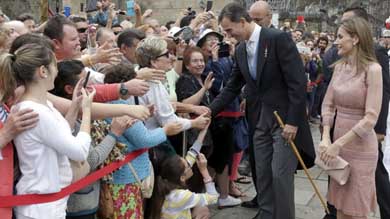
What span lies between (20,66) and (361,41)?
2694 mm

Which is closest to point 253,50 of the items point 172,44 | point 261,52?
point 261,52

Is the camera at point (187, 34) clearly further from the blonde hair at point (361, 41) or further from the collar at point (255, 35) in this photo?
the blonde hair at point (361, 41)

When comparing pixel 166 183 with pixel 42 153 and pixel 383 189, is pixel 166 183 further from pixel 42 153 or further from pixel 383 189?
pixel 383 189

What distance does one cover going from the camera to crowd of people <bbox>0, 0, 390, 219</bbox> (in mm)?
2359

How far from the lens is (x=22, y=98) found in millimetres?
2361

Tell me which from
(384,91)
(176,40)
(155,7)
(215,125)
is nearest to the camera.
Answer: (384,91)

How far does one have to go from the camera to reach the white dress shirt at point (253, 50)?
4.07 m

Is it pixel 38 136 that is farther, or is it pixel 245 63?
pixel 245 63

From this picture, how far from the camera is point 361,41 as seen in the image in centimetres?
368

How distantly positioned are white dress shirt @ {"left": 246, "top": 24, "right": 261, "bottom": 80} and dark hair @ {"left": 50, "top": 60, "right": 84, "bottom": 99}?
5.67 feet

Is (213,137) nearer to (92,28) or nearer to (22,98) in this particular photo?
(92,28)

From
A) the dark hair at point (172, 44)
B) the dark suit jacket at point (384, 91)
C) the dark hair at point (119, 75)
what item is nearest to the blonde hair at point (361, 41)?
the dark suit jacket at point (384, 91)

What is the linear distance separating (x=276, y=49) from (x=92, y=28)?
329cm

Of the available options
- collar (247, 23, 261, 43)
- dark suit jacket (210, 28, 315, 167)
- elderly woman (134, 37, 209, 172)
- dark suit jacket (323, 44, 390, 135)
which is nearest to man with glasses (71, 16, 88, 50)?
elderly woman (134, 37, 209, 172)
